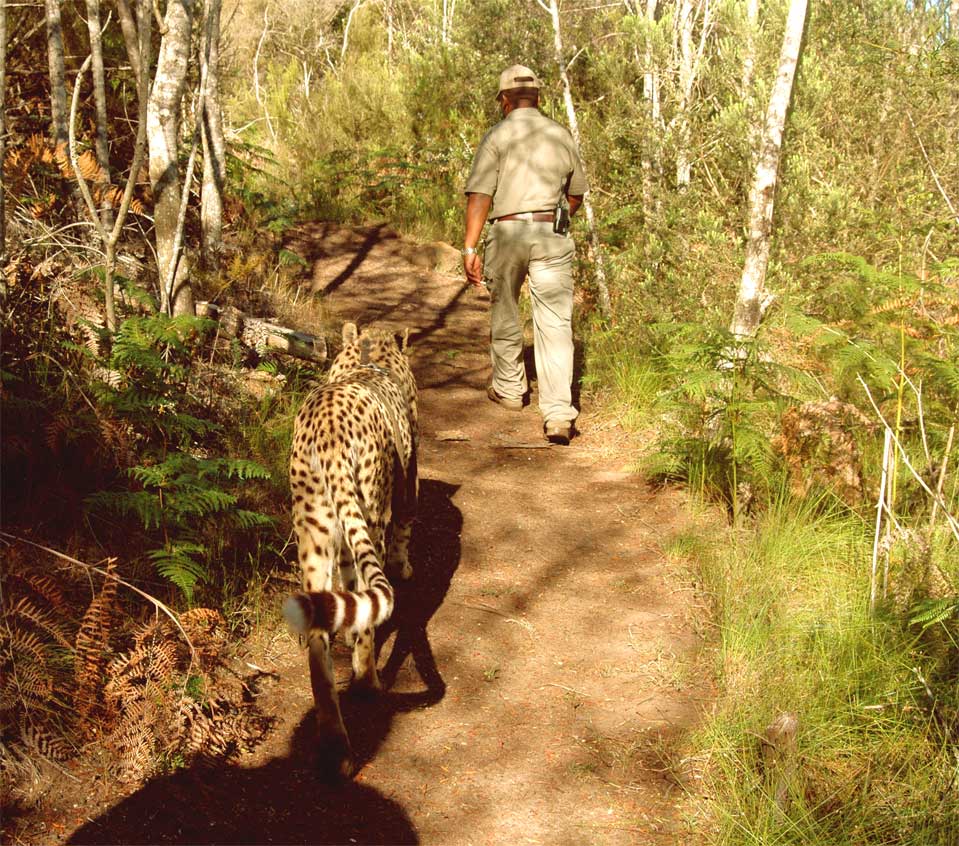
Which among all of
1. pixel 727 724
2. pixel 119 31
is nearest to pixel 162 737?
pixel 727 724

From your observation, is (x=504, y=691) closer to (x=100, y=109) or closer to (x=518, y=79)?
(x=518, y=79)

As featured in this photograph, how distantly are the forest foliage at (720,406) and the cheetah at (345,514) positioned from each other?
0.54 meters

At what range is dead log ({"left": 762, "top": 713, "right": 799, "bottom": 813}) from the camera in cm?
389

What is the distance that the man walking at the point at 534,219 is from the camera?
8117 millimetres

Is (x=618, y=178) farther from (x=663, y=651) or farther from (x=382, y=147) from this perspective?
(x=663, y=651)

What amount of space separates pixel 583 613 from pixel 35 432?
3323 millimetres

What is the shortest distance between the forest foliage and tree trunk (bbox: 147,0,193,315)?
10.0 inches

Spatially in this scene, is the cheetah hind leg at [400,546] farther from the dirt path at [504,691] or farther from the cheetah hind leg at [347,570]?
the cheetah hind leg at [347,570]

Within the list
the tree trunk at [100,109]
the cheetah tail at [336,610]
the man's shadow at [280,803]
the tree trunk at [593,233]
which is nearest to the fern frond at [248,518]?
the man's shadow at [280,803]

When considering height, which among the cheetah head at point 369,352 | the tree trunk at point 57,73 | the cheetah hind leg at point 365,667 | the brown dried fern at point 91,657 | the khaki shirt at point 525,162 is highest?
the tree trunk at point 57,73

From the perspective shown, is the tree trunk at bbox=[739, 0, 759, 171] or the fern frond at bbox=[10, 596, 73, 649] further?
the tree trunk at bbox=[739, 0, 759, 171]

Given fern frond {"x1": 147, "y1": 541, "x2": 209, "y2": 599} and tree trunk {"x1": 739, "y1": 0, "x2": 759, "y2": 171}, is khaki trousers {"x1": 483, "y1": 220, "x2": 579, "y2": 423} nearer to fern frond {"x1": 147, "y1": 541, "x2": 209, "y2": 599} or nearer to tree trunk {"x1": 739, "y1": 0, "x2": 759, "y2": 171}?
tree trunk {"x1": 739, "y1": 0, "x2": 759, "y2": 171}

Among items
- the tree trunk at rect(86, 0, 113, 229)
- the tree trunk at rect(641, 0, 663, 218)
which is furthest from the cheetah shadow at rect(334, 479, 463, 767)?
the tree trunk at rect(641, 0, 663, 218)

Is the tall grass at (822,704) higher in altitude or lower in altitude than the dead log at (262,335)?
lower
